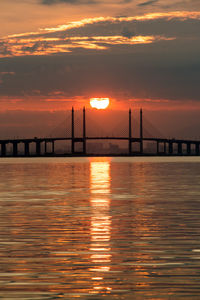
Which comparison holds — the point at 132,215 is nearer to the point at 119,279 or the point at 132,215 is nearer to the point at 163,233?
the point at 163,233

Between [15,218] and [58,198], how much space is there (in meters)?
9.55

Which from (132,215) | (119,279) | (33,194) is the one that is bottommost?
(33,194)

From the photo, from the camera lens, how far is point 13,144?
621ft

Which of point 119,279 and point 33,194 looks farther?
point 33,194

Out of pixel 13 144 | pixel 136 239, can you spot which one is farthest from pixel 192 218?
pixel 13 144

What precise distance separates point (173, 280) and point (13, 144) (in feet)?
597

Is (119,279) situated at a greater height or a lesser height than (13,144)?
greater

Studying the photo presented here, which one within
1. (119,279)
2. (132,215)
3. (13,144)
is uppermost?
(119,279)

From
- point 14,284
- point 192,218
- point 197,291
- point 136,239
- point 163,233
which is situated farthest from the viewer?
point 192,218

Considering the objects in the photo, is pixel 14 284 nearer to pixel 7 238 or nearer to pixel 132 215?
pixel 7 238

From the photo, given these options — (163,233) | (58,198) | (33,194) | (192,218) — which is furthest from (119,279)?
(33,194)

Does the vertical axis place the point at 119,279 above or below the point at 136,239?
above

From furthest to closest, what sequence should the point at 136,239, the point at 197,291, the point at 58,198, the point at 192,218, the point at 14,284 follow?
the point at 58,198, the point at 192,218, the point at 136,239, the point at 14,284, the point at 197,291

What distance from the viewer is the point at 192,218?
747 inches
